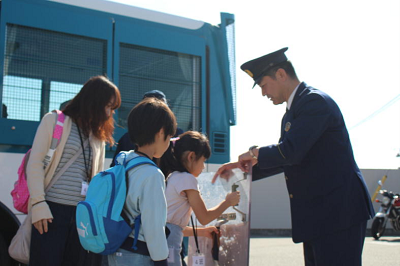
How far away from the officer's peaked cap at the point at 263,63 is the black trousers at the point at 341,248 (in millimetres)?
1148

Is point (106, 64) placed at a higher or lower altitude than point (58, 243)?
higher

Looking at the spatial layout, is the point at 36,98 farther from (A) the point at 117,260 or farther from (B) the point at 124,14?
(A) the point at 117,260

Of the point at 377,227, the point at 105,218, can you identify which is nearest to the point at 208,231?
the point at 105,218

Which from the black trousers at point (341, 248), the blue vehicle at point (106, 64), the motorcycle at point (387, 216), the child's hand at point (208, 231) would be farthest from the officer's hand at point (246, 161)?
the motorcycle at point (387, 216)

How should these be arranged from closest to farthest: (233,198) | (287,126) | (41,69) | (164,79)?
(287,126) < (233,198) < (41,69) < (164,79)

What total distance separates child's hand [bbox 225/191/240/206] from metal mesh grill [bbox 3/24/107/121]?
7.06ft

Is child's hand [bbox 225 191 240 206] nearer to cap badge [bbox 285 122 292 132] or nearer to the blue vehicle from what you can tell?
cap badge [bbox 285 122 292 132]

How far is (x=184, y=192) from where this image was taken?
315 centimetres

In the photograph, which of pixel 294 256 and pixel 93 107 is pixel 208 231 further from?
pixel 294 256

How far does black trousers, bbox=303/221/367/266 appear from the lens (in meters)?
2.45

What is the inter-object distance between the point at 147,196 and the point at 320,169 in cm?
104

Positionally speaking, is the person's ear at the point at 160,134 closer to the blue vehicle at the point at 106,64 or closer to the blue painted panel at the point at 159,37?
the blue vehicle at the point at 106,64

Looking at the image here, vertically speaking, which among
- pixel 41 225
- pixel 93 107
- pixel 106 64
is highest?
pixel 106 64

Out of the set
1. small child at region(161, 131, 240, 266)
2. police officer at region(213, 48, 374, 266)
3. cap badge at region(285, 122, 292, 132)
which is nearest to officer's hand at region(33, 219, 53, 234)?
small child at region(161, 131, 240, 266)
